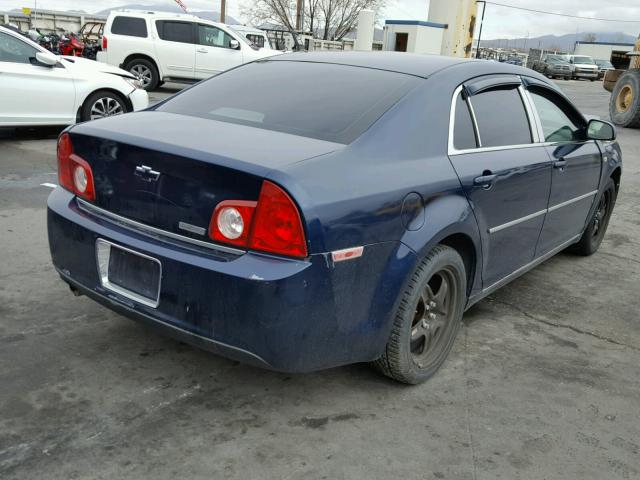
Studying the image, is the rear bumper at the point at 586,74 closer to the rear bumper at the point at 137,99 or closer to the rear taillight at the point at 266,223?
the rear bumper at the point at 137,99

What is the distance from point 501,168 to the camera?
3500 millimetres

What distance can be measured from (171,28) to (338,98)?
46.6 ft

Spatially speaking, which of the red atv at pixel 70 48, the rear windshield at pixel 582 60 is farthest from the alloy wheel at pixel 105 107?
the rear windshield at pixel 582 60

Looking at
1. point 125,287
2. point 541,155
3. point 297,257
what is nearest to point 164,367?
point 125,287

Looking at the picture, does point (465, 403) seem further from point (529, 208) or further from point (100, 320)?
point (100, 320)

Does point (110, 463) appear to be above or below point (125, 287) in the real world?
below

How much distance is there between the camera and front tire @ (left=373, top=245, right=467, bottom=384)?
2958 mm

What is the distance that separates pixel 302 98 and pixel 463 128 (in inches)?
32.8

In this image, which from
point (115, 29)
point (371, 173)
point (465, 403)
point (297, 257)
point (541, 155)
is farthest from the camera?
point (115, 29)

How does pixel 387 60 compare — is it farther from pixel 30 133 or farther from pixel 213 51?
pixel 213 51

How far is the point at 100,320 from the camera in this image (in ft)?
12.1

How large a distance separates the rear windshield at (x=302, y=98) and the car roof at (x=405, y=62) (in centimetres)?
8

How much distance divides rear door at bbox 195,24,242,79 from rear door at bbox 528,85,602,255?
41.8 feet

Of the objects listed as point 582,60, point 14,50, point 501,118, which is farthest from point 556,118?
point 582,60
